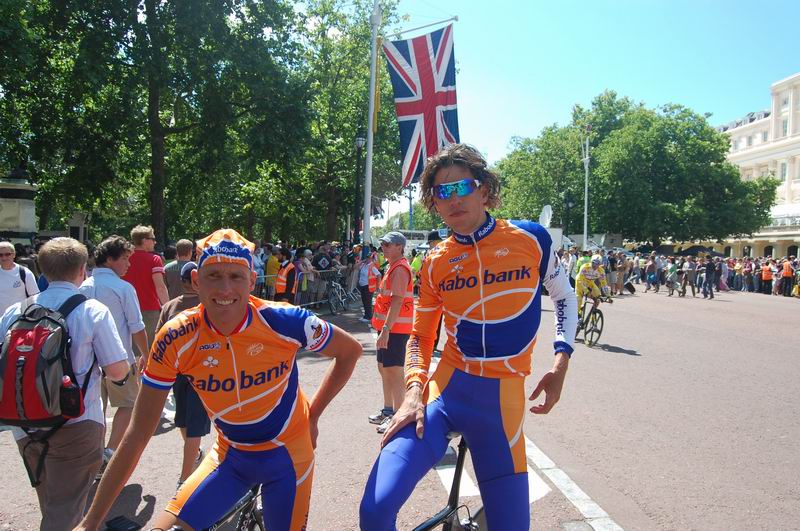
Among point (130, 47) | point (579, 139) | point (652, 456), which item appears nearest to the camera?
point (652, 456)

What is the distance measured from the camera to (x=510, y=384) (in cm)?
270

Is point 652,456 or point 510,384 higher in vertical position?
point 510,384

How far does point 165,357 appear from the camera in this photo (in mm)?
2492

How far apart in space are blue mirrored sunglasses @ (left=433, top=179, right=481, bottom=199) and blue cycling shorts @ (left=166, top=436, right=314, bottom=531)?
1.38m

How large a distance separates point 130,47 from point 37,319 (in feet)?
55.3

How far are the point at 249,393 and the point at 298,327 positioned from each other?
0.36 meters

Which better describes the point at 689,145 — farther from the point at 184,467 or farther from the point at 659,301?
the point at 184,467

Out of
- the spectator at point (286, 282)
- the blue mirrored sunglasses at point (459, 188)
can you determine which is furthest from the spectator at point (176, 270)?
the spectator at point (286, 282)

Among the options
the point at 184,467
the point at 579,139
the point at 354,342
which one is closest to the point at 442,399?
the point at 354,342

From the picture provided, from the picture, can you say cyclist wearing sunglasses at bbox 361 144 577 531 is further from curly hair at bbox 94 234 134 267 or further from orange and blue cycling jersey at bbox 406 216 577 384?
curly hair at bbox 94 234 134 267

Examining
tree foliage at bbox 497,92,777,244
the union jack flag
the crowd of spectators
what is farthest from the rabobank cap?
tree foliage at bbox 497,92,777,244

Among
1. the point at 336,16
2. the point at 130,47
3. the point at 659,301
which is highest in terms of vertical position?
the point at 336,16

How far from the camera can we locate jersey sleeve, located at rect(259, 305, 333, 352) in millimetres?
2625

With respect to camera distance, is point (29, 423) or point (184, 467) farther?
point (184, 467)
